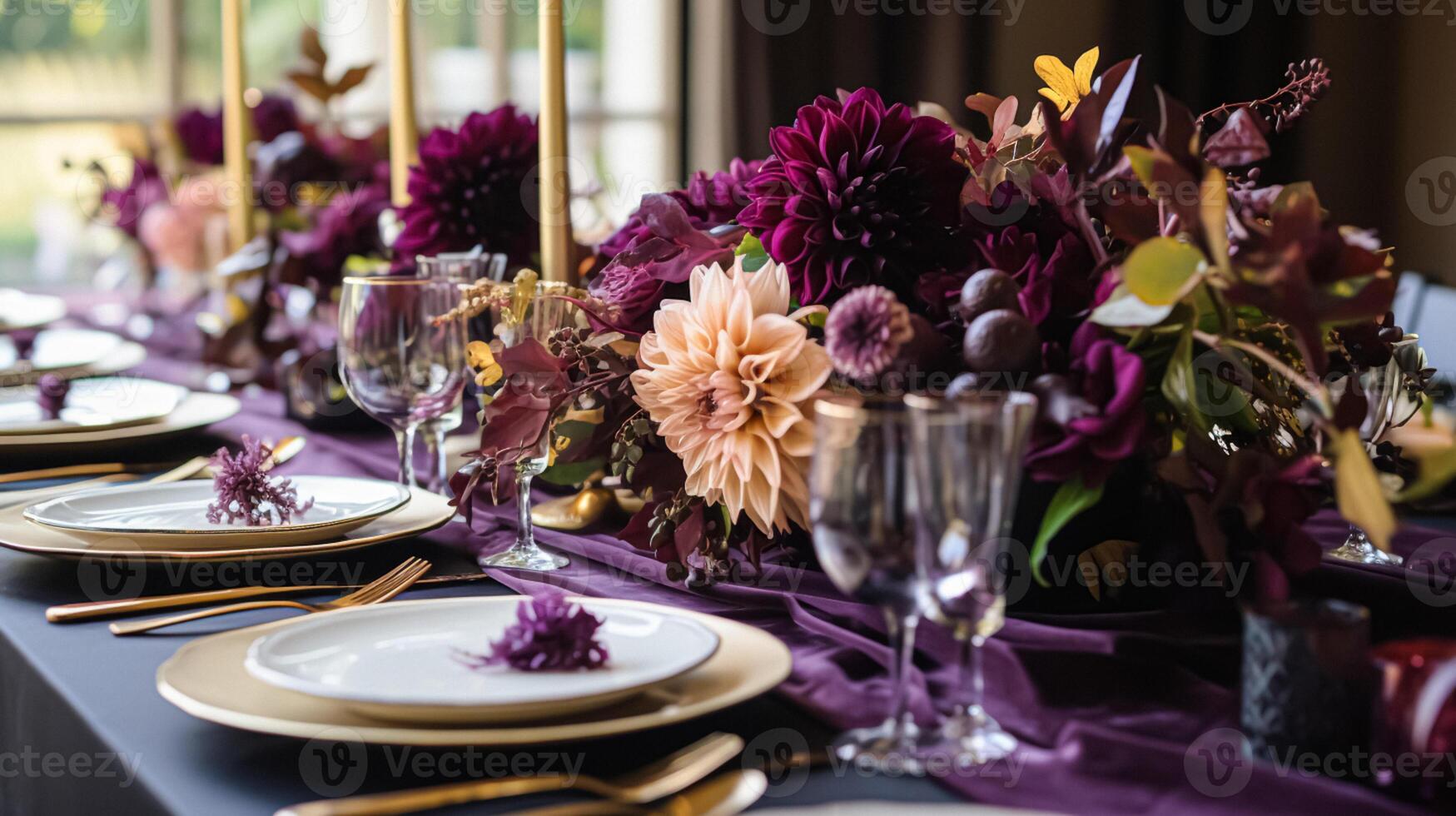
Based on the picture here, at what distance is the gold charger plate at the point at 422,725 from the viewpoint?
57cm

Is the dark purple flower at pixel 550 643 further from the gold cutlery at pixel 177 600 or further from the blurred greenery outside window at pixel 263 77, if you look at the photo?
A: the blurred greenery outside window at pixel 263 77

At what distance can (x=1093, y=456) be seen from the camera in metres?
0.68

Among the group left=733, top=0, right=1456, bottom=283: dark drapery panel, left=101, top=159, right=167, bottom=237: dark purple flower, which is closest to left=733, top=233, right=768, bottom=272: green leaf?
left=101, top=159, right=167, bottom=237: dark purple flower

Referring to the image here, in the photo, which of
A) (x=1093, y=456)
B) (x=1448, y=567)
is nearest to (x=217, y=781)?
(x=1093, y=456)

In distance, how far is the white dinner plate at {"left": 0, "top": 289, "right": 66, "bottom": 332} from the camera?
6.86 ft

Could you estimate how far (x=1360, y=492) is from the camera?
57cm

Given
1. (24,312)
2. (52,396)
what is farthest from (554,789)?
(24,312)

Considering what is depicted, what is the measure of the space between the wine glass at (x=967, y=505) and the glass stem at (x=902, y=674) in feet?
0.06

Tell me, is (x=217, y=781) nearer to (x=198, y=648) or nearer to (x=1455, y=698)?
(x=198, y=648)

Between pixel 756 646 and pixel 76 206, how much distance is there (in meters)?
2.82

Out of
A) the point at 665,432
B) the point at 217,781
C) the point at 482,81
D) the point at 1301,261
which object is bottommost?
the point at 217,781

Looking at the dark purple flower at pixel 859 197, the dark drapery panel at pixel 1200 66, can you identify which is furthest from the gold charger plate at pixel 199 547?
the dark drapery panel at pixel 1200 66

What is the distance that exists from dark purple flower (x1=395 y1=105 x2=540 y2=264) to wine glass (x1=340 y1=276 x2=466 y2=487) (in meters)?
0.31

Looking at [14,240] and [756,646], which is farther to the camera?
[14,240]
